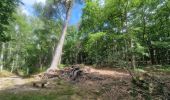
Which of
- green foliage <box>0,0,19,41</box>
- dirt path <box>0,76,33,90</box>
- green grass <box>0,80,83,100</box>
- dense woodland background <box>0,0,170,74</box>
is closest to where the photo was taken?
green grass <box>0,80,83,100</box>

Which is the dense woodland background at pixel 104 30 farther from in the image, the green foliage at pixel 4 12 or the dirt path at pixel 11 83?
the dirt path at pixel 11 83

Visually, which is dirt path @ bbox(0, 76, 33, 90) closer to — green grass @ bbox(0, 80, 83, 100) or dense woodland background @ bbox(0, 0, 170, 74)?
green grass @ bbox(0, 80, 83, 100)

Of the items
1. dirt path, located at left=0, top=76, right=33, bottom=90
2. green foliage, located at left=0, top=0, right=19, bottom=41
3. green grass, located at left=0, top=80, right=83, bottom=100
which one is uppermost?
green foliage, located at left=0, top=0, right=19, bottom=41

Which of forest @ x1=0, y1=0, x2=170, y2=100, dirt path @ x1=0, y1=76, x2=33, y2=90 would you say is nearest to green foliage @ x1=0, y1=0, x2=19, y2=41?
forest @ x1=0, y1=0, x2=170, y2=100

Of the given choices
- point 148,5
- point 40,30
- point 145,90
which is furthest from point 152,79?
point 40,30

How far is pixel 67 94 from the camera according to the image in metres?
7.99

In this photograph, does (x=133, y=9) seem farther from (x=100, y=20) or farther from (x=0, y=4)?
(x=0, y=4)

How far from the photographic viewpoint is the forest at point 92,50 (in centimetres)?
806

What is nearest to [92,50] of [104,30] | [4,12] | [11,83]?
[104,30]

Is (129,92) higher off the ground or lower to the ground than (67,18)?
lower

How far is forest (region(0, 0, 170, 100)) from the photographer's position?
26.4 feet

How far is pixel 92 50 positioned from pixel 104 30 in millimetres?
3257

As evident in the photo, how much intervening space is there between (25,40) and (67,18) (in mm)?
24232

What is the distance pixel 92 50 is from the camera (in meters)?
27.6
